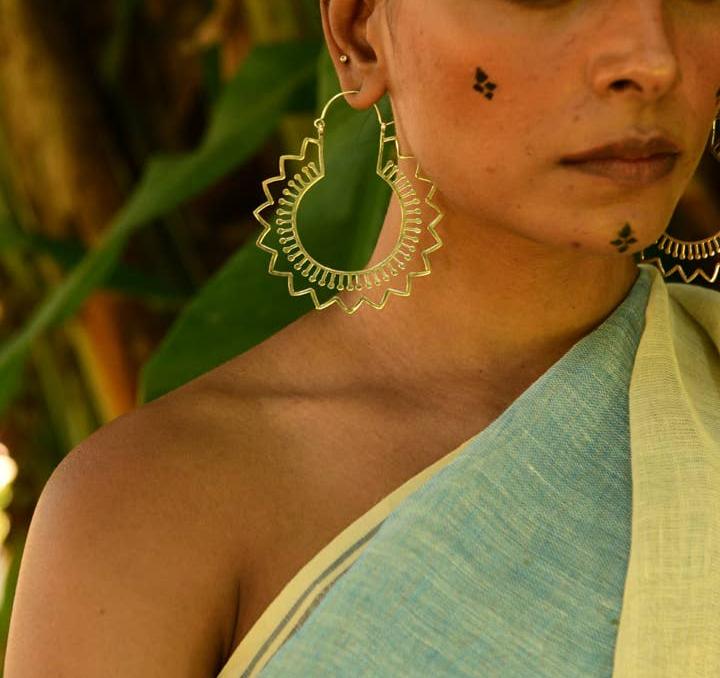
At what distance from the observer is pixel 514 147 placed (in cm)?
99

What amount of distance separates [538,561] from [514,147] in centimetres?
30

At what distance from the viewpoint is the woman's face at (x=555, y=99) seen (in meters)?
0.95

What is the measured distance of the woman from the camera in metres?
0.96

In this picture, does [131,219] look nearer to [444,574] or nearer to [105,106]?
[105,106]

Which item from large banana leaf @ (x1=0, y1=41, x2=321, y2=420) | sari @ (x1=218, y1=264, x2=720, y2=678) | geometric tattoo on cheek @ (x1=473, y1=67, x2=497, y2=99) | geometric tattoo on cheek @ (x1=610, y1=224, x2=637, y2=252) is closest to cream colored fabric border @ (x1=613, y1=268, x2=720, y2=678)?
sari @ (x1=218, y1=264, x2=720, y2=678)

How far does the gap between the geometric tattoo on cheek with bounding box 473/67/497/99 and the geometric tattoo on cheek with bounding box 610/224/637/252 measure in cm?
13

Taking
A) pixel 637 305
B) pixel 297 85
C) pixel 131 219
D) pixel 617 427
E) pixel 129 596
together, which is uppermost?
pixel 297 85

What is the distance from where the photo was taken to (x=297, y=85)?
172cm

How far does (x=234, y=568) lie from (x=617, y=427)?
315 millimetres

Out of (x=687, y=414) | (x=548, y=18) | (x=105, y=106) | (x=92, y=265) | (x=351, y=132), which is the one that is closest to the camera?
(x=548, y=18)

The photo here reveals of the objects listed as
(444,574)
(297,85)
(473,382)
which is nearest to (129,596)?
(444,574)

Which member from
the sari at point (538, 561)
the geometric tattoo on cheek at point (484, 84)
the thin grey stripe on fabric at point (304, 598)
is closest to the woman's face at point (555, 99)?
the geometric tattoo on cheek at point (484, 84)

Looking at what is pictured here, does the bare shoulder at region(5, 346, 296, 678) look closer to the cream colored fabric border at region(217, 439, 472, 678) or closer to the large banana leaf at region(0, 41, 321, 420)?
the cream colored fabric border at region(217, 439, 472, 678)

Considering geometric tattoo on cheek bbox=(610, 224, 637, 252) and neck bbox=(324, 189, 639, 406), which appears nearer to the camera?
geometric tattoo on cheek bbox=(610, 224, 637, 252)
